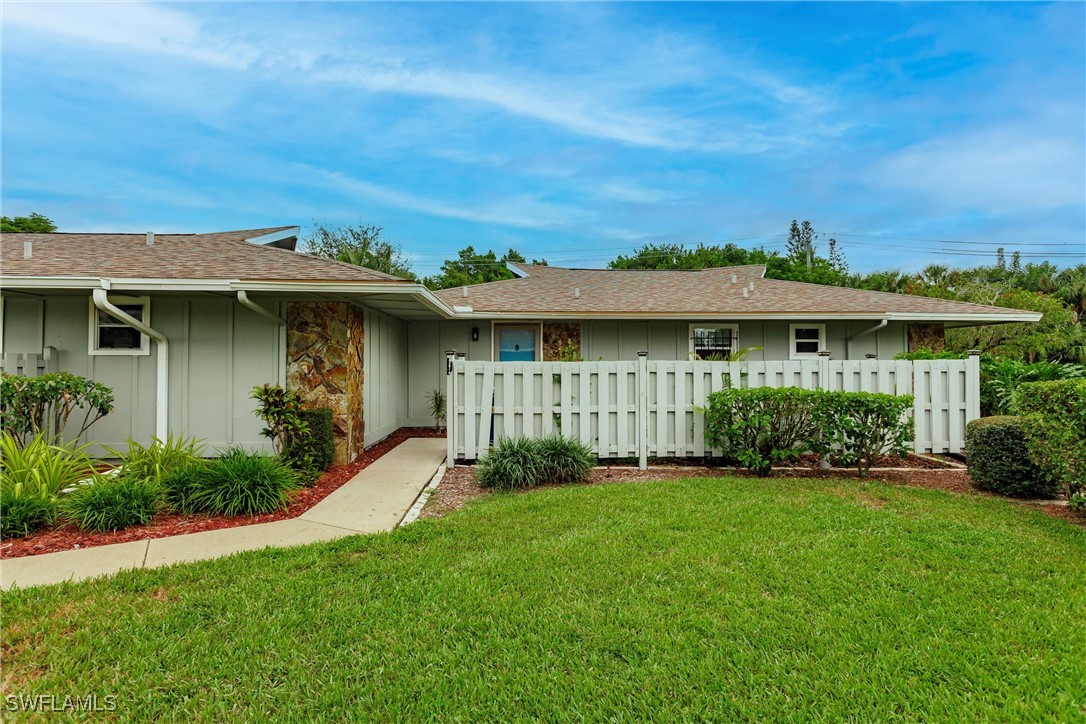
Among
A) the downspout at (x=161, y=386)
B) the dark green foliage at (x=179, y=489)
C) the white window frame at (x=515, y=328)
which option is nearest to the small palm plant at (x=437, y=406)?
the white window frame at (x=515, y=328)

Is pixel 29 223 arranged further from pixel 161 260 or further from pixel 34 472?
pixel 34 472

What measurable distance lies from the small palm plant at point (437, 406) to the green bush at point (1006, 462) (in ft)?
26.9

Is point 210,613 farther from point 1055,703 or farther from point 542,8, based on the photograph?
point 542,8

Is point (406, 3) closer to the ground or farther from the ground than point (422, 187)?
closer to the ground

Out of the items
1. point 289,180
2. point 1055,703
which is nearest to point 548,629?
point 1055,703

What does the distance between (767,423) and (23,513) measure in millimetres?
7102

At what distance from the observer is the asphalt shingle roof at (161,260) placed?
21.0ft

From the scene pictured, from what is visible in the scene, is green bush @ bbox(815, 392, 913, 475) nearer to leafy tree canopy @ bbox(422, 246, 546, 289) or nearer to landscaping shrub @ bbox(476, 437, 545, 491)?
landscaping shrub @ bbox(476, 437, 545, 491)

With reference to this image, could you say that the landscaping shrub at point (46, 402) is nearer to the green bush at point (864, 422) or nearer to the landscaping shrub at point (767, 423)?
the landscaping shrub at point (767, 423)

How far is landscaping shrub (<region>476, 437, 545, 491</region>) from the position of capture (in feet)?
18.5

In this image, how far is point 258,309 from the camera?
6.17 m

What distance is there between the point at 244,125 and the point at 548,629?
16.8m

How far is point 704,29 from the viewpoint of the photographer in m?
8.77

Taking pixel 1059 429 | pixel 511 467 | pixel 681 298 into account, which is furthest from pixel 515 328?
pixel 1059 429
